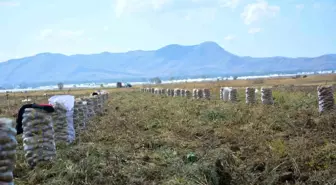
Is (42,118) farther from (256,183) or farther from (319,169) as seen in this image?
(319,169)

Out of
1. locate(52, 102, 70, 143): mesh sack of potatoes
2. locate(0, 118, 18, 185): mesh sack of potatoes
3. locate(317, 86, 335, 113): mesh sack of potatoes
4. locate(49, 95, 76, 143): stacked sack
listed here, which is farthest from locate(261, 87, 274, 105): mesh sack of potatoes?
locate(0, 118, 18, 185): mesh sack of potatoes

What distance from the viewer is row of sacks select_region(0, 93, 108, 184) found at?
500cm

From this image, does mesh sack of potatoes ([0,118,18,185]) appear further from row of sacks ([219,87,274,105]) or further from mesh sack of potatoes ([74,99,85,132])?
row of sacks ([219,87,274,105])

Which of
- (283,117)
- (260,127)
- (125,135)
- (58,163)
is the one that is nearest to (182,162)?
(58,163)

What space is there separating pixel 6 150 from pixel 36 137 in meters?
2.38

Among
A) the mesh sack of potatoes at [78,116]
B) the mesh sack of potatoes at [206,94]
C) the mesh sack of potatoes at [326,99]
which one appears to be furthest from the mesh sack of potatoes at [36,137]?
the mesh sack of potatoes at [206,94]

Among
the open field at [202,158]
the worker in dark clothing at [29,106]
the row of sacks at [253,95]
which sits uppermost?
the worker in dark clothing at [29,106]

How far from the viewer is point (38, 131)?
7.42 metres

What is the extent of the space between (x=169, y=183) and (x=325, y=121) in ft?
21.1

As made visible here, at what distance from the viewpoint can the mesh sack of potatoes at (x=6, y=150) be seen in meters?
4.92

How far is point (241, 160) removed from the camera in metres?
7.88

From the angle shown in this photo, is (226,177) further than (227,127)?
No

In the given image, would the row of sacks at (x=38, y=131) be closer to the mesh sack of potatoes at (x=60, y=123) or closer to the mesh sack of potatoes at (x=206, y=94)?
the mesh sack of potatoes at (x=60, y=123)

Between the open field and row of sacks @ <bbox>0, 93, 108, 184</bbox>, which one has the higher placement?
row of sacks @ <bbox>0, 93, 108, 184</bbox>
